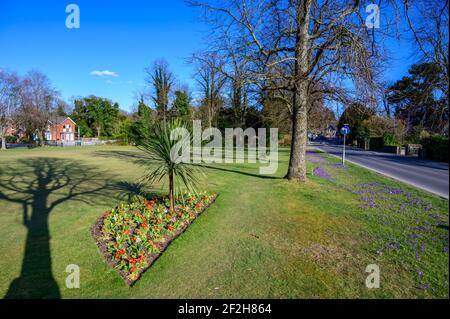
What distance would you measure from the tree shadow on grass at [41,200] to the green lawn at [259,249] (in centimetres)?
3

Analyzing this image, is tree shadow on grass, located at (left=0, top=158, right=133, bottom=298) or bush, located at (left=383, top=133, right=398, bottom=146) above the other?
bush, located at (left=383, top=133, right=398, bottom=146)

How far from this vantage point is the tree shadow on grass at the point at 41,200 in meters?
3.55

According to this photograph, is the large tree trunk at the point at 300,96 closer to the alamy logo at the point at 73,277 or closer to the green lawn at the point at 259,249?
the green lawn at the point at 259,249

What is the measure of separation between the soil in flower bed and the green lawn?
7.5 inches

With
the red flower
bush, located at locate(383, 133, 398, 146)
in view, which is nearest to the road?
the red flower

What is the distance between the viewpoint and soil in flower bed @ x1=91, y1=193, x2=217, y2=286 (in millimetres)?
4141

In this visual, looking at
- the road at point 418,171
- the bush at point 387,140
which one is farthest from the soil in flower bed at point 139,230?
the bush at point 387,140

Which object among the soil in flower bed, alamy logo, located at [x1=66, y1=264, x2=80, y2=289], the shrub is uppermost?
the shrub

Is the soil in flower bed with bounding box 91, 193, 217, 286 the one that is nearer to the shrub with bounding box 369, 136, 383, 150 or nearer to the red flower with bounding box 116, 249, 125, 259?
the red flower with bounding box 116, 249, 125, 259

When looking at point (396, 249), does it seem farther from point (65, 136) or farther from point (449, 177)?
point (65, 136)
